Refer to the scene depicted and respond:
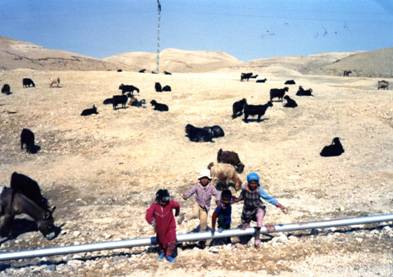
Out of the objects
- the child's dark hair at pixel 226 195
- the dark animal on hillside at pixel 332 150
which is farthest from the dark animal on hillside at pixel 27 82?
the child's dark hair at pixel 226 195

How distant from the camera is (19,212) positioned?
28.7ft

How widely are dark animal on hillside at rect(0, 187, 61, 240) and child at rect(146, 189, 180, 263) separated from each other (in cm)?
296

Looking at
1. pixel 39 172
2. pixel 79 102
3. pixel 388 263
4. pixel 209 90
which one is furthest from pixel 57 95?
pixel 388 263

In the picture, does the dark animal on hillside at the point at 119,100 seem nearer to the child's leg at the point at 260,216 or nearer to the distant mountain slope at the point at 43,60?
the child's leg at the point at 260,216

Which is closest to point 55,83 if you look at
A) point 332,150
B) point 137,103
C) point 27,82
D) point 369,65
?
point 27,82

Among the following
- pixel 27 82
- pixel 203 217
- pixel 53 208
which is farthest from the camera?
pixel 27 82

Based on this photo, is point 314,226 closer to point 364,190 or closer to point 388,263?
point 388,263

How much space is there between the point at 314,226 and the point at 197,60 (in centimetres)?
9486

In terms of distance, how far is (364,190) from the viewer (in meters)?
10.6

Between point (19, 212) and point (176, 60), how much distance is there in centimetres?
8896

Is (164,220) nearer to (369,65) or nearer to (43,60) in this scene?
(369,65)

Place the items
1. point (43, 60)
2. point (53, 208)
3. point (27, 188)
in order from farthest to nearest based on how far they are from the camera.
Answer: point (43, 60) < point (27, 188) < point (53, 208)

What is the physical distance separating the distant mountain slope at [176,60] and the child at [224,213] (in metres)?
74.4

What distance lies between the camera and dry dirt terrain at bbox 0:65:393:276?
718 cm
